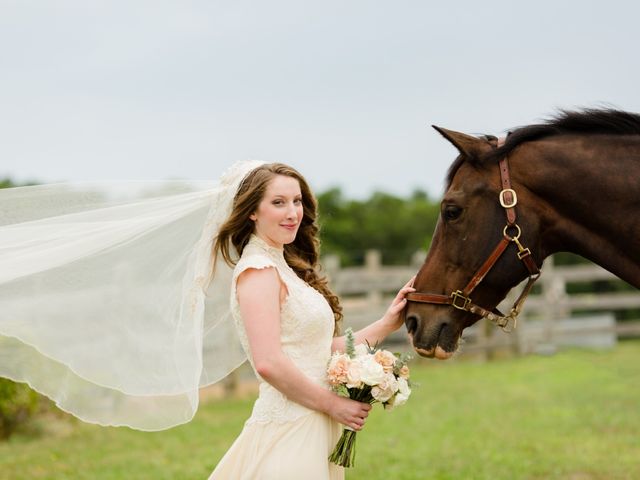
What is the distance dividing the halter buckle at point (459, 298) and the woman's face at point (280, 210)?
2.79 feet

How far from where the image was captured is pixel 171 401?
376 centimetres

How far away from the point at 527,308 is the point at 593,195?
568 inches

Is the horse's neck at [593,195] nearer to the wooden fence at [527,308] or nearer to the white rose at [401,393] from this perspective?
the white rose at [401,393]

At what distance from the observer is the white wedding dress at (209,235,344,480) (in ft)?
10.6

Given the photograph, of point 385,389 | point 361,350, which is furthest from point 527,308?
point 385,389

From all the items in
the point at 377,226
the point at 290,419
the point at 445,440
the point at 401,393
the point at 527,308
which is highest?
the point at 401,393

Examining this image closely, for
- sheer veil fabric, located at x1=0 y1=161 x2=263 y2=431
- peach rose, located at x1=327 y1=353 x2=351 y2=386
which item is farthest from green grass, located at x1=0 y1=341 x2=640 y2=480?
peach rose, located at x1=327 y1=353 x2=351 y2=386

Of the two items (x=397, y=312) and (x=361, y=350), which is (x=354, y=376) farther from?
(x=397, y=312)

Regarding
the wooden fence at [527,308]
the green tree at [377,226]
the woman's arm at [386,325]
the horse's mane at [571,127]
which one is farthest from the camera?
the green tree at [377,226]

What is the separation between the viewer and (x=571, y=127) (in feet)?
12.3

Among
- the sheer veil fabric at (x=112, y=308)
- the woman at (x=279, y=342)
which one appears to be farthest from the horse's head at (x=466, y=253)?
the sheer veil fabric at (x=112, y=308)

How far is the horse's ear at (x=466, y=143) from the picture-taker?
3.67 meters

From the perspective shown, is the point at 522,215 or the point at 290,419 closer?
the point at 290,419

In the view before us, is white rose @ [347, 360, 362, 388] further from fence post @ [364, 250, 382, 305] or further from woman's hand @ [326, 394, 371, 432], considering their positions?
fence post @ [364, 250, 382, 305]
